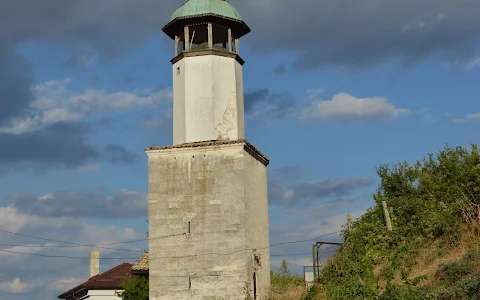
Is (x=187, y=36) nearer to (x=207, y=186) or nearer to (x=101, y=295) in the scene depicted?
(x=207, y=186)

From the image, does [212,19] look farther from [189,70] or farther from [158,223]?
[158,223]

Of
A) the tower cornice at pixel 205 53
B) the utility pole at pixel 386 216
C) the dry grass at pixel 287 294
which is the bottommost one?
the dry grass at pixel 287 294

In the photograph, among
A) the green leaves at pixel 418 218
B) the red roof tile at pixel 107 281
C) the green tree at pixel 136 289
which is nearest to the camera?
the green leaves at pixel 418 218

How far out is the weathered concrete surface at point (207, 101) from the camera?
2748cm

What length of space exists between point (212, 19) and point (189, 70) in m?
2.28

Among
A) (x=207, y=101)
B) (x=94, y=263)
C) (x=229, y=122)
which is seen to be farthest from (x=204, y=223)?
(x=94, y=263)

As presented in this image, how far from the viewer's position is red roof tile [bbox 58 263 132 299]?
44.3 metres

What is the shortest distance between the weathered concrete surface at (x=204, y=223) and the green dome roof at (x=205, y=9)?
5.47 meters

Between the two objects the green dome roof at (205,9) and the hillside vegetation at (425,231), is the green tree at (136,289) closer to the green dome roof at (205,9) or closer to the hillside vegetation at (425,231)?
the hillside vegetation at (425,231)

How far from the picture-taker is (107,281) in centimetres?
4509

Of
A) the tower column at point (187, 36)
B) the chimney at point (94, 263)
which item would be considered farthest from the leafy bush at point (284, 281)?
the chimney at point (94, 263)

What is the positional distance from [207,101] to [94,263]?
2779cm

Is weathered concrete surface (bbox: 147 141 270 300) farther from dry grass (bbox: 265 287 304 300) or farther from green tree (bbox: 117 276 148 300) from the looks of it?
green tree (bbox: 117 276 148 300)

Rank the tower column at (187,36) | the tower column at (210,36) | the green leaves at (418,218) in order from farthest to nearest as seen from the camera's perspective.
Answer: the tower column at (187,36)
the tower column at (210,36)
the green leaves at (418,218)
